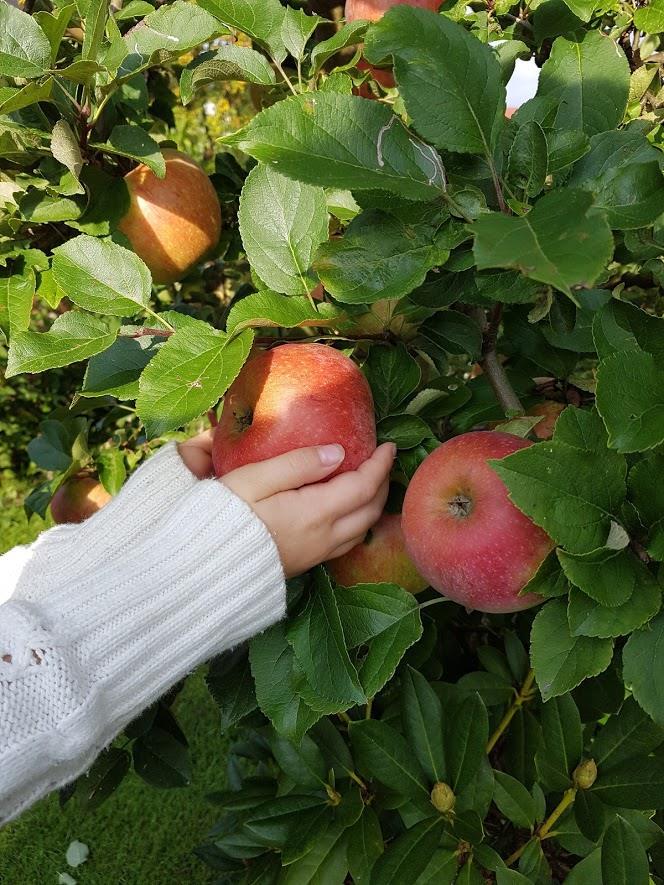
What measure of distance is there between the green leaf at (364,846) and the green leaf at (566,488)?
556 millimetres

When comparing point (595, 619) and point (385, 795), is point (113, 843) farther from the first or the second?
point (595, 619)

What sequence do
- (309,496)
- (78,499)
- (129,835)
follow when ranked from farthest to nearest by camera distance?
(129,835)
(78,499)
(309,496)

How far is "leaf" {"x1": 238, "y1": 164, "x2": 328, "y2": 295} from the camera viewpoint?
0.80 m

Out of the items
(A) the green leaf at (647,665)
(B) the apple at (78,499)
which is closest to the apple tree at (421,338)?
(A) the green leaf at (647,665)

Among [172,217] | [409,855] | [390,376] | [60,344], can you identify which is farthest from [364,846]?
[172,217]

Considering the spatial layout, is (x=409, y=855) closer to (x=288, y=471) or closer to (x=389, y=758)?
(x=389, y=758)

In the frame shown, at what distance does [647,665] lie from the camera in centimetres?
63

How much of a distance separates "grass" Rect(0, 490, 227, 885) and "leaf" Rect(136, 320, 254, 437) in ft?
5.99

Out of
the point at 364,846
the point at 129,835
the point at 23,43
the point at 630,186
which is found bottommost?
the point at 129,835

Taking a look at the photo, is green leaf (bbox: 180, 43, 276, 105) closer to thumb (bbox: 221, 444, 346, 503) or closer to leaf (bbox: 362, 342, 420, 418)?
leaf (bbox: 362, 342, 420, 418)

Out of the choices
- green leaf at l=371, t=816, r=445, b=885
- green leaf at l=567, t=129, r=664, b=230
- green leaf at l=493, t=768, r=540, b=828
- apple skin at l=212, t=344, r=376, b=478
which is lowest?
green leaf at l=493, t=768, r=540, b=828

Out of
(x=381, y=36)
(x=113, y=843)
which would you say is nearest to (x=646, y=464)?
(x=381, y=36)

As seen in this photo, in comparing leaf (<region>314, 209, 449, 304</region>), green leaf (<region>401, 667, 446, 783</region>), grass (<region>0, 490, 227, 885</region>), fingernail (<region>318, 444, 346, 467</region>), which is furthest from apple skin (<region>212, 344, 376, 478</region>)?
grass (<region>0, 490, 227, 885</region>)

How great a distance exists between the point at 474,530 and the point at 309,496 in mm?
185
